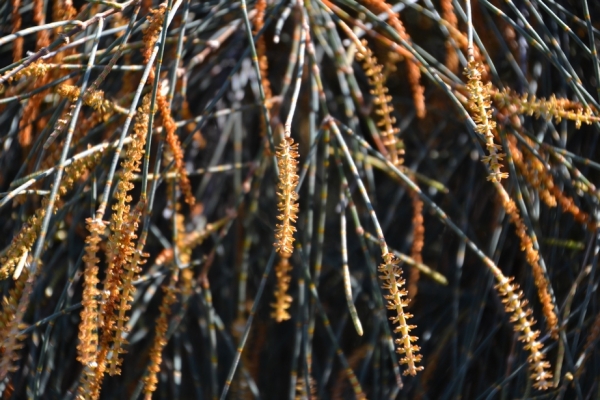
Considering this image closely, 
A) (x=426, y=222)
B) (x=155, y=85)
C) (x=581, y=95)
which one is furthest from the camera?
(x=426, y=222)

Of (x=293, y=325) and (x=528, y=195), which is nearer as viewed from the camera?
(x=528, y=195)

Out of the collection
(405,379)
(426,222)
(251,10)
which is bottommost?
(405,379)

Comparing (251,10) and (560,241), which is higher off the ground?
(251,10)

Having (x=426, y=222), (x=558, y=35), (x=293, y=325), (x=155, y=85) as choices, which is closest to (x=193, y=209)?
(x=293, y=325)

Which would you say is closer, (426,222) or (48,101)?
(48,101)

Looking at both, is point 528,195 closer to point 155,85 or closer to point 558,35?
point 558,35

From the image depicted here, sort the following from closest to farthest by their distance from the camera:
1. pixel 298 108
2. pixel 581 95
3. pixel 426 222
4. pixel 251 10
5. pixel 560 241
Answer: pixel 581 95 < pixel 560 241 < pixel 251 10 < pixel 426 222 < pixel 298 108

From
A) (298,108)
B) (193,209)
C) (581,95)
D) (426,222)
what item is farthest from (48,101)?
(581,95)

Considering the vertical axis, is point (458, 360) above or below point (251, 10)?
below

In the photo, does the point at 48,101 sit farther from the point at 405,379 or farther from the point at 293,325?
the point at 405,379
